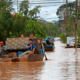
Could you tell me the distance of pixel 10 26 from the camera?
25.4 metres

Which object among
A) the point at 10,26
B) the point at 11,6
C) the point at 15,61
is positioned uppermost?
the point at 11,6

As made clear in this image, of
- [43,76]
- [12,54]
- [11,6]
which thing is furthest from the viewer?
[11,6]

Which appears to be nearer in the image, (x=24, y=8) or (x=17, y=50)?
(x=17, y=50)

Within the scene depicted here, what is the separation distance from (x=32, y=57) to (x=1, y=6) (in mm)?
10483

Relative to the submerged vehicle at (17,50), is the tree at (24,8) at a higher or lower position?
higher

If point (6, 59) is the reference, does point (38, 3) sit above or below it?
above

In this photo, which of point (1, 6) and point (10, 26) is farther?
point (1, 6)

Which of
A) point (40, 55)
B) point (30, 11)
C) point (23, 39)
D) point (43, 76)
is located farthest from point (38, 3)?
point (43, 76)

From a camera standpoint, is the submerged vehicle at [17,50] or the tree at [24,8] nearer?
the submerged vehicle at [17,50]

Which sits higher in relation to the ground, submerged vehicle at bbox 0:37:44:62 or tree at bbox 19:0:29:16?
tree at bbox 19:0:29:16

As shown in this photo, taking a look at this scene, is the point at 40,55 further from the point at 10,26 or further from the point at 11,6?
the point at 11,6

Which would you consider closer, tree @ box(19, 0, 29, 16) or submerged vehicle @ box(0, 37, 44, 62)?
submerged vehicle @ box(0, 37, 44, 62)

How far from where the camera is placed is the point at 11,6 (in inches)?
1067

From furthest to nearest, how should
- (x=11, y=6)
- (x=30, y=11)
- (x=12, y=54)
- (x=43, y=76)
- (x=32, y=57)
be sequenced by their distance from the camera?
(x=30, y=11), (x=11, y=6), (x=12, y=54), (x=32, y=57), (x=43, y=76)
